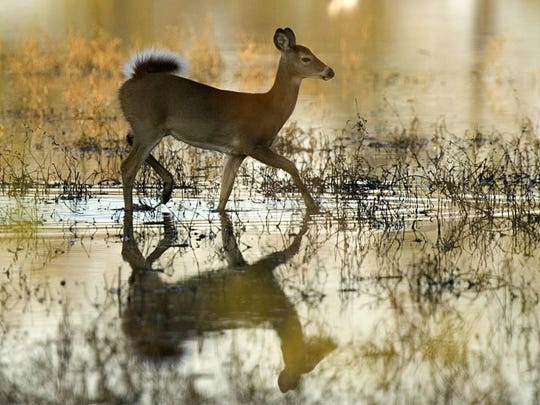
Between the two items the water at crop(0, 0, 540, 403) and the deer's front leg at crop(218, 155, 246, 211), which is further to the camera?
the deer's front leg at crop(218, 155, 246, 211)

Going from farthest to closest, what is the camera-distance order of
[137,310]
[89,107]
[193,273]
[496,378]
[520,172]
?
[89,107]
[520,172]
[193,273]
[137,310]
[496,378]

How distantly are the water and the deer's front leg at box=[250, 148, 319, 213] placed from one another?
0.92 feet

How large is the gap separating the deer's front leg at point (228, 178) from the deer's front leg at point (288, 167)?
17 cm

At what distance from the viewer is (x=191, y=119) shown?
45.4 ft

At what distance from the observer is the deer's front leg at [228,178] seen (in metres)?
13.6

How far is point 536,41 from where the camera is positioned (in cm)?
3538

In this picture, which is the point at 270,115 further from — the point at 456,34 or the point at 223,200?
the point at 456,34

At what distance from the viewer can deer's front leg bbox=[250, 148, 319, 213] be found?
44.4ft

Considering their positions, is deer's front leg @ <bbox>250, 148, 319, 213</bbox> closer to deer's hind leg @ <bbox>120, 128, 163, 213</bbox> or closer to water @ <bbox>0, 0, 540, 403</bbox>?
water @ <bbox>0, 0, 540, 403</bbox>

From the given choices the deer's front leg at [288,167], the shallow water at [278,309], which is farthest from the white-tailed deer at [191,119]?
the shallow water at [278,309]

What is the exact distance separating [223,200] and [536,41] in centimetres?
2296

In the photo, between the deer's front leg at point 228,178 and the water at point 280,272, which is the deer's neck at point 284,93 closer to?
the deer's front leg at point 228,178

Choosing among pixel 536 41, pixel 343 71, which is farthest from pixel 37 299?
pixel 536 41

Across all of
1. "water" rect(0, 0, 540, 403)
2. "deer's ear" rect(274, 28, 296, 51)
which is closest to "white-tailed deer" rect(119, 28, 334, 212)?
"water" rect(0, 0, 540, 403)
